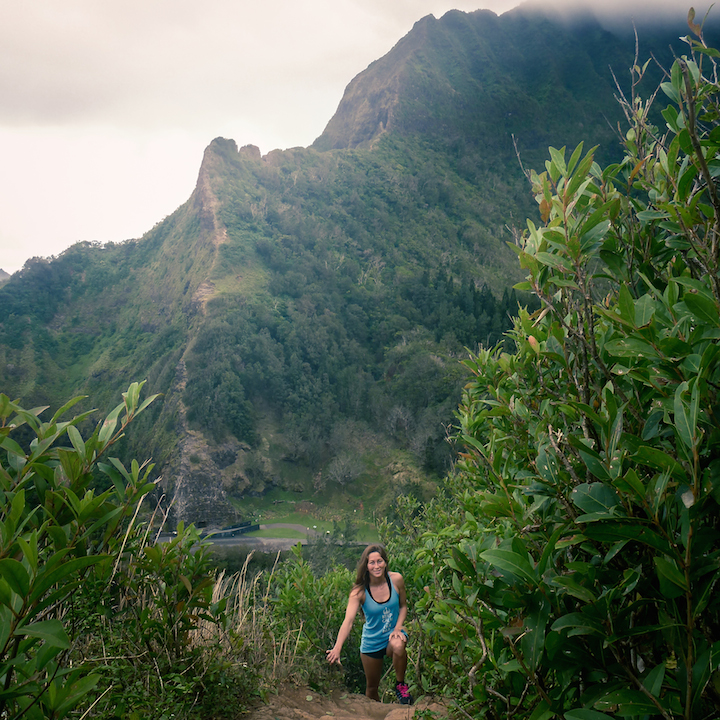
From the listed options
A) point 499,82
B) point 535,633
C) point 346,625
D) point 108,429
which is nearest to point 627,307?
point 535,633

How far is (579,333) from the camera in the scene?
3.24ft

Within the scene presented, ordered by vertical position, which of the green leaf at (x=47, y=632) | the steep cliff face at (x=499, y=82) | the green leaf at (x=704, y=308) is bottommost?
the green leaf at (x=47, y=632)

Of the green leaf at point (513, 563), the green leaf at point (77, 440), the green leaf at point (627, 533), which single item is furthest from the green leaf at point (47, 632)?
the green leaf at point (627, 533)

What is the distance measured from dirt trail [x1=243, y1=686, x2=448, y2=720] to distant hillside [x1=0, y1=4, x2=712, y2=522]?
59.2 ft

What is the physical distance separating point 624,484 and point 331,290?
43.1 m

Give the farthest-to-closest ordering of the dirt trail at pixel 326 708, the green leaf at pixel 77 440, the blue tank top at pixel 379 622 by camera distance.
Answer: the blue tank top at pixel 379 622
the dirt trail at pixel 326 708
the green leaf at pixel 77 440

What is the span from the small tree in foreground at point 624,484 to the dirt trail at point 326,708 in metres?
1.27

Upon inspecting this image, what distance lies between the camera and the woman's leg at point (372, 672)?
2.95m

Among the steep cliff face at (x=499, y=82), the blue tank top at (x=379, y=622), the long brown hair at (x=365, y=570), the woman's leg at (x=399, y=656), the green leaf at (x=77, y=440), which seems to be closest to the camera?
the green leaf at (x=77, y=440)

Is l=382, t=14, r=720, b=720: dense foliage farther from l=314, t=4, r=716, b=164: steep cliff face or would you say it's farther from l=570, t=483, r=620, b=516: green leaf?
l=314, t=4, r=716, b=164: steep cliff face

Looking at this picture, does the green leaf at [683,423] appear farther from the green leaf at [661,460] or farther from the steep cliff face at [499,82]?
the steep cliff face at [499,82]

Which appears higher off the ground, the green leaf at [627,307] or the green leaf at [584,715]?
the green leaf at [627,307]

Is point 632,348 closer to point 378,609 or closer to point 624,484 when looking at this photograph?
point 624,484

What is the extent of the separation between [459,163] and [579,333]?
66.4 metres
